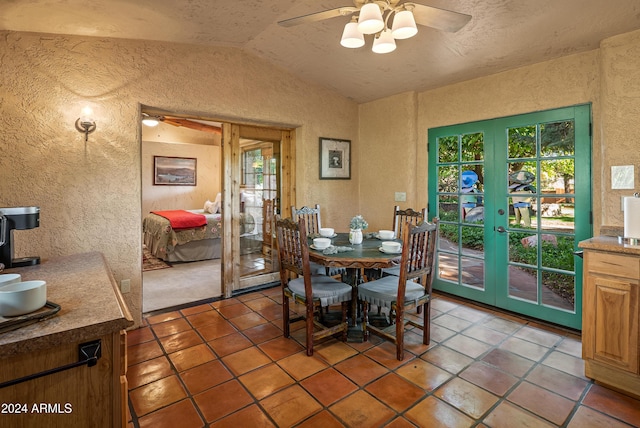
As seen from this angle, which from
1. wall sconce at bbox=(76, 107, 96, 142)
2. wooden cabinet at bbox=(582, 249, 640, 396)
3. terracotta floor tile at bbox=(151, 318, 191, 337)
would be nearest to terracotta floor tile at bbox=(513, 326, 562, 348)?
wooden cabinet at bbox=(582, 249, 640, 396)

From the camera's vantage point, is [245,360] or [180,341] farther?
[180,341]

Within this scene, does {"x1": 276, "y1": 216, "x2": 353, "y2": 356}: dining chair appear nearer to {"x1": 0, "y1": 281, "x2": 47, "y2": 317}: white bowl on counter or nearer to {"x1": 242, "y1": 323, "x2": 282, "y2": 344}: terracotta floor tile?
{"x1": 242, "y1": 323, "x2": 282, "y2": 344}: terracotta floor tile

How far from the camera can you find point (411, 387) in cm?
209

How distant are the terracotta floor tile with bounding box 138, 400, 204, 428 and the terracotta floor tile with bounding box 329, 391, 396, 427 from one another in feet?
2.52

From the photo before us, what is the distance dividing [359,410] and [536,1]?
2914 mm

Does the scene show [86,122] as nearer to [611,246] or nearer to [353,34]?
[353,34]

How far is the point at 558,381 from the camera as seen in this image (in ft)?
7.11

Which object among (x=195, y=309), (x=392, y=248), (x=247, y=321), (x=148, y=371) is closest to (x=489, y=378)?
(x=392, y=248)

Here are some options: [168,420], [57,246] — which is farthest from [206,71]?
[168,420]

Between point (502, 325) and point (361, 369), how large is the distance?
1564 mm

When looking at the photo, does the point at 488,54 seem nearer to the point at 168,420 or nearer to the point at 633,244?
the point at 633,244

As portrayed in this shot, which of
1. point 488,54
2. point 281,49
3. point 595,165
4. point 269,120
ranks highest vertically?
point 281,49

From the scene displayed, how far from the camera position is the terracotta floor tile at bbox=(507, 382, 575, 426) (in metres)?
1.84

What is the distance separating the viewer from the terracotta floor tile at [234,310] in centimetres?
329
